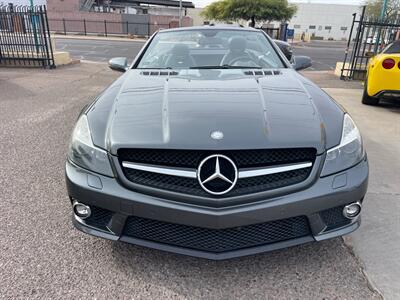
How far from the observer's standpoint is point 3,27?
10.8 m

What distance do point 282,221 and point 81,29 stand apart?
4326 centimetres

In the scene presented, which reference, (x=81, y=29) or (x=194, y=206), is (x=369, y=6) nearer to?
(x=81, y=29)

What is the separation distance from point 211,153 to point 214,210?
1.01 ft

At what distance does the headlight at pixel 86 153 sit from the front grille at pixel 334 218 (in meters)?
1.28

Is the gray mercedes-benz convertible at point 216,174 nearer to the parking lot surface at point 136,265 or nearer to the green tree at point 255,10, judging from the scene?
the parking lot surface at point 136,265

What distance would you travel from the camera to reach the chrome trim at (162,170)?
73.3 inches

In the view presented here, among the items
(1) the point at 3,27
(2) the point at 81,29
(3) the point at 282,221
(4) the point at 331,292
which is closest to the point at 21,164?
(3) the point at 282,221

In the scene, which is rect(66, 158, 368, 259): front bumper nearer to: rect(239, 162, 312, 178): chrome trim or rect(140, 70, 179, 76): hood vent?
rect(239, 162, 312, 178): chrome trim

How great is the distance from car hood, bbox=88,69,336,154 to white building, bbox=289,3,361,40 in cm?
7742

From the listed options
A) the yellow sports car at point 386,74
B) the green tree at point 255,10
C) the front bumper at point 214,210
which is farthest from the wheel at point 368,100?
the green tree at point 255,10

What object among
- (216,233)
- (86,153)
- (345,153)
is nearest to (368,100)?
(345,153)

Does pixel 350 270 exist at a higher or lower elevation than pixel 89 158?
lower

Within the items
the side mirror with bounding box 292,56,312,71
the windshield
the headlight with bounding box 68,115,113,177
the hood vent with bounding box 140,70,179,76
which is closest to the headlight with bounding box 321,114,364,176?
the headlight with bounding box 68,115,113,177

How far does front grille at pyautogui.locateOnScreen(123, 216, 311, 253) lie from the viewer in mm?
1970
